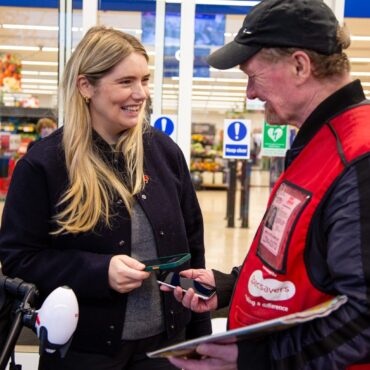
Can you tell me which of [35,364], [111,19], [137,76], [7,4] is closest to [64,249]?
[137,76]

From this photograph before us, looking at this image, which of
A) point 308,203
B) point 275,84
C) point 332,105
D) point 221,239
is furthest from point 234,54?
point 221,239

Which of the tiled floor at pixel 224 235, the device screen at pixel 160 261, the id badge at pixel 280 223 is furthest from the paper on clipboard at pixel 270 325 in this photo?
the tiled floor at pixel 224 235

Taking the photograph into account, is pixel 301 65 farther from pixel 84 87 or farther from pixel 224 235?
pixel 224 235

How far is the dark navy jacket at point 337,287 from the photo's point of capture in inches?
37.2

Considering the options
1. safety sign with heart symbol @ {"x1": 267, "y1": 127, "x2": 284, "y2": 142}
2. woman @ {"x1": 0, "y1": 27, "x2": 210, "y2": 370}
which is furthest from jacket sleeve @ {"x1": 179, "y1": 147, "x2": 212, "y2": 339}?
safety sign with heart symbol @ {"x1": 267, "y1": 127, "x2": 284, "y2": 142}

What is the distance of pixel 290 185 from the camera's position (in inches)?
43.7

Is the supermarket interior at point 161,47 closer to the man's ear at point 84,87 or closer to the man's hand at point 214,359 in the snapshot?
the man's ear at point 84,87

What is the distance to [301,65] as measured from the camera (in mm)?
1088

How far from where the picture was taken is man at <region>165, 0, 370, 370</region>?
3.14 ft

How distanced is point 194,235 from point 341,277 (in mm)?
962

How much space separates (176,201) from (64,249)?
1.28ft

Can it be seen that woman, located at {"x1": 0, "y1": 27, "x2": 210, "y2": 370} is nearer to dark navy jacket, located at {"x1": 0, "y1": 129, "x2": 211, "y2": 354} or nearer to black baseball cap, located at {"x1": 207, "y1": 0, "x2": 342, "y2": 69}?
dark navy jacket, located at {"x1": 0, "y1": 129, "x2": 211, "y2": 354}

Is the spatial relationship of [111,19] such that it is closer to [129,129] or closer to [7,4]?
[7,4]

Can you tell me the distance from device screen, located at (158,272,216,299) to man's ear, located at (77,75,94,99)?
62 centimetres
